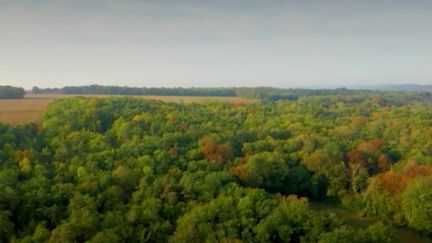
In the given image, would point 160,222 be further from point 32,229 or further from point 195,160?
point 195,160

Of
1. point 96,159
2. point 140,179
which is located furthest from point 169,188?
point 96,159

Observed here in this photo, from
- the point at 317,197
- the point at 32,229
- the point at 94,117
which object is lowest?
the point at 317,197

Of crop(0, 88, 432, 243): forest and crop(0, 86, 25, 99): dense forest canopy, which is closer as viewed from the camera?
crop(0, 88, 432, 243): forest

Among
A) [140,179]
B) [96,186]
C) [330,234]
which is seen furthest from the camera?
[140,179]

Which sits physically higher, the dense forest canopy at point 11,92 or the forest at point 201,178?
the dense forest canopy at point 11,92

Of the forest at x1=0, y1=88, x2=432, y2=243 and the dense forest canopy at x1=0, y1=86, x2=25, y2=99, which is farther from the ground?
the dense forest canopy at x1=0, y1=86, x2=25, y2=99
